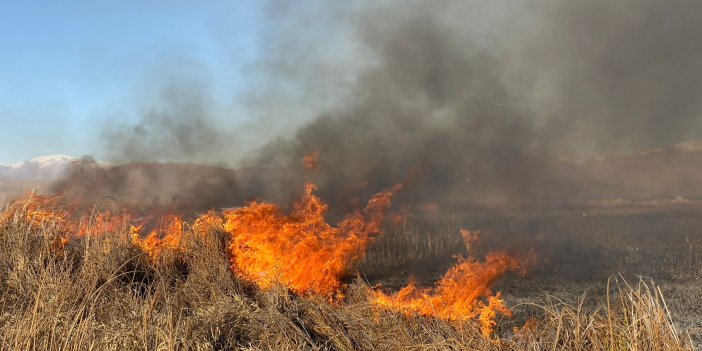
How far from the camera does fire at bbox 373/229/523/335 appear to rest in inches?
398

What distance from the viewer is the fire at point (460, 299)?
398 inches

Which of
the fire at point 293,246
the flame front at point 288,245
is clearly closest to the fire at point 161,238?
the flame front at point 288,245

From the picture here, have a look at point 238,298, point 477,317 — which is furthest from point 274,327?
point 477,317

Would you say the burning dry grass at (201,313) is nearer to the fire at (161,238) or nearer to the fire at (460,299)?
the fire at (161,238)

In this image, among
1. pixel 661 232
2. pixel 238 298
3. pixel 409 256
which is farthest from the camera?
pixel 661 232

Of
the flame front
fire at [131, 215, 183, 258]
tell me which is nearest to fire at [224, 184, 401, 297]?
the flame front

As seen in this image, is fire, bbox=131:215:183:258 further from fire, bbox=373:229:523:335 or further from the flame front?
fire, bbox=373:229:523:335

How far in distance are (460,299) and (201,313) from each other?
20.4 feet

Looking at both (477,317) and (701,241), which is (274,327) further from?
(701,241)

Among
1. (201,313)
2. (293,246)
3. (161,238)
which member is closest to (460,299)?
(293,246)

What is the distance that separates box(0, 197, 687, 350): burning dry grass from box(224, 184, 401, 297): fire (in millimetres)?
574

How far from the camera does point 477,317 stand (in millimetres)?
11094

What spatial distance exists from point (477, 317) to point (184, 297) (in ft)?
18.7

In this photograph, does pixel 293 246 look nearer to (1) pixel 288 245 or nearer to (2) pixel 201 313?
(1) pixel 288 245
